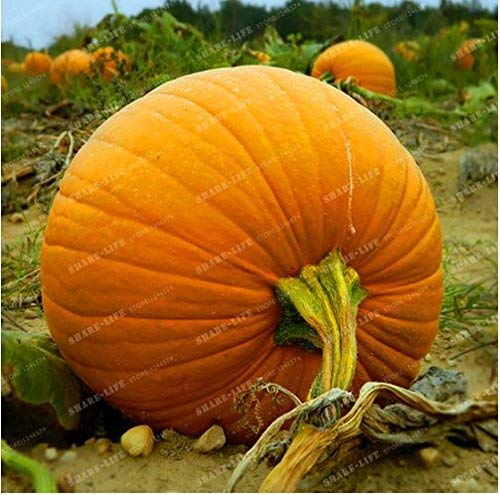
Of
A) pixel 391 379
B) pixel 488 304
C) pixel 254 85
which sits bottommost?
pixel 488 304

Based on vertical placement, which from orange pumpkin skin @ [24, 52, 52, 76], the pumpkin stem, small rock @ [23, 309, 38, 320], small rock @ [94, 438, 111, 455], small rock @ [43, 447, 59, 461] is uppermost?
orange pumpkin skin @ [24, 52, 52, 76]

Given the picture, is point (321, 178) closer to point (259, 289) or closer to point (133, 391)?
point (259, 289)

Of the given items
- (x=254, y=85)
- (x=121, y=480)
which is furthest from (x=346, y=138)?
(x=121, y=480)

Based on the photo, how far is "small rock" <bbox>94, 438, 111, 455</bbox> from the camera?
195cm

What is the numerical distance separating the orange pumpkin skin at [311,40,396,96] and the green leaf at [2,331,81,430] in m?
3.84

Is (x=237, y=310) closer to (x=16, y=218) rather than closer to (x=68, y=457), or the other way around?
(x=68, y=457)

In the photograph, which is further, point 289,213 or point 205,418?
point 205,418

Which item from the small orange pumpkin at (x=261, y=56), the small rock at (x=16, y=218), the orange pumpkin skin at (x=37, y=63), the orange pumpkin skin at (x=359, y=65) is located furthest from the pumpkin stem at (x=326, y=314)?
the orange pumpkin skin at (x=37, y=63)

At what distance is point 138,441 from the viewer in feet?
6.31

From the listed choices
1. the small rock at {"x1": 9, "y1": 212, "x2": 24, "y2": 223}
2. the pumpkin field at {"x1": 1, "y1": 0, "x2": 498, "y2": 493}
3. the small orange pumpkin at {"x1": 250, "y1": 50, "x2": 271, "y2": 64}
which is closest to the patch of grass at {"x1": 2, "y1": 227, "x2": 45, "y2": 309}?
the small rock at {"x1": 9, "y1": 212, "x2": 24, "y2": 223}

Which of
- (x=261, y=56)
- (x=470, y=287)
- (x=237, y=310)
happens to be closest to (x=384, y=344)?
(x=237, y=310)

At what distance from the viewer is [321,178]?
1.87 metres

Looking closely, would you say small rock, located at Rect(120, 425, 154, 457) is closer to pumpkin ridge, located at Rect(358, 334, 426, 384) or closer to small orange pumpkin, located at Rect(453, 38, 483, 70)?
pumpkin ridge, located at Rect(358, 334, 426, 384)

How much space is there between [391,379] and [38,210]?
2179 millimetres
